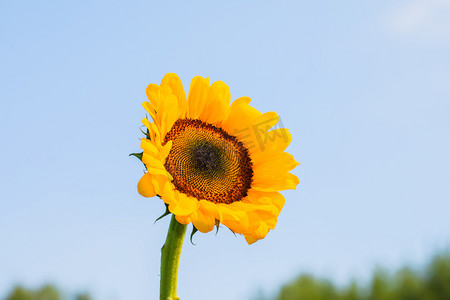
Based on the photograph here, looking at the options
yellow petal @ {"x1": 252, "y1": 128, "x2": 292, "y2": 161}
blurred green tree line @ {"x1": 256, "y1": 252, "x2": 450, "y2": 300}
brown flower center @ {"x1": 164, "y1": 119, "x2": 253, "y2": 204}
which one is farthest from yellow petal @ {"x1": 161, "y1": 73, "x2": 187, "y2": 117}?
blurred green tree line @ {"x1": 256, "y1": 252, "x2": 450, "y2": 300}

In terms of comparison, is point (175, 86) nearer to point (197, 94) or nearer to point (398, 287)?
point (197, 94)

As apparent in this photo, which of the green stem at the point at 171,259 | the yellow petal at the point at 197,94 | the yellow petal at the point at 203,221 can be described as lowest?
the green stem at the point at 171,259

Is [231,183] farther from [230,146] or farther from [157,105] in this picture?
[157,105]

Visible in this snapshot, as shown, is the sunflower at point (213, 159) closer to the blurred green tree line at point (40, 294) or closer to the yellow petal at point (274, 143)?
the yellow petal at point (274, 143)

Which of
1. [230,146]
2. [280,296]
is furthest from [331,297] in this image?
[230,146]

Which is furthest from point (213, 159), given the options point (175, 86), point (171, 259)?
point (171, 259)

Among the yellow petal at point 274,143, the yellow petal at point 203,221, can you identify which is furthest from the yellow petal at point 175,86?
the yellow petal at point 203,221

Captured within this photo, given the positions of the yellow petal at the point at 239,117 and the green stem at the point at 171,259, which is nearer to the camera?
the green stem at the point at 171,259
